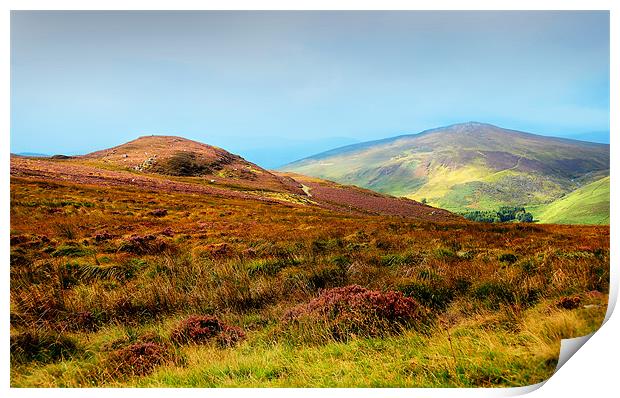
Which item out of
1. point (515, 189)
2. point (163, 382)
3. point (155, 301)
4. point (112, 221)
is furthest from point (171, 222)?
point (515, 189)

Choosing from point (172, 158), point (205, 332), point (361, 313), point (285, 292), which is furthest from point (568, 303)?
point (172, 158)

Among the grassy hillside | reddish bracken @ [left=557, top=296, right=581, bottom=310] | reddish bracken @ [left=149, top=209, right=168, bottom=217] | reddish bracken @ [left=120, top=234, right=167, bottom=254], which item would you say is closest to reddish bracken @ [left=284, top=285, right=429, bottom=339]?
reddish bracken @ [left=557, top=296, right=581, bottom=310]

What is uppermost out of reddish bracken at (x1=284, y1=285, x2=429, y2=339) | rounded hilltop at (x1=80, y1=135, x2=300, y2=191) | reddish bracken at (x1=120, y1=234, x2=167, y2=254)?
rounded hilltop at (x1=80, y1=135, x2=300, y2=191)

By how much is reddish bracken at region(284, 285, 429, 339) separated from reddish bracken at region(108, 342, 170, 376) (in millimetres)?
1732

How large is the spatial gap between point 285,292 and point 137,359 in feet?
7.98

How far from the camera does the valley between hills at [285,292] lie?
4207 mm

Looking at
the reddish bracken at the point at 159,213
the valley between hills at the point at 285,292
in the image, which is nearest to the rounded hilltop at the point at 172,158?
the valley between hills at the point at 285,292

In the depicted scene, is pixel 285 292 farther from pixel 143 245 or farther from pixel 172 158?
pixel 172 158

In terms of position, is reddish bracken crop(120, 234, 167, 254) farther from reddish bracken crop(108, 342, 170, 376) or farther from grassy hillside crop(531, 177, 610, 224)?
grassy hillside crop(531, 177, 610, 224)

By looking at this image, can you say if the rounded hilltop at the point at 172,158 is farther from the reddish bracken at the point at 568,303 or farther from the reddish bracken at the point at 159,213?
the reddish bracken at the point at 568,303

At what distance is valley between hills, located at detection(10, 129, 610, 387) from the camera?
4207 millimetres

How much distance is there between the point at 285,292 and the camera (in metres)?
5.96
